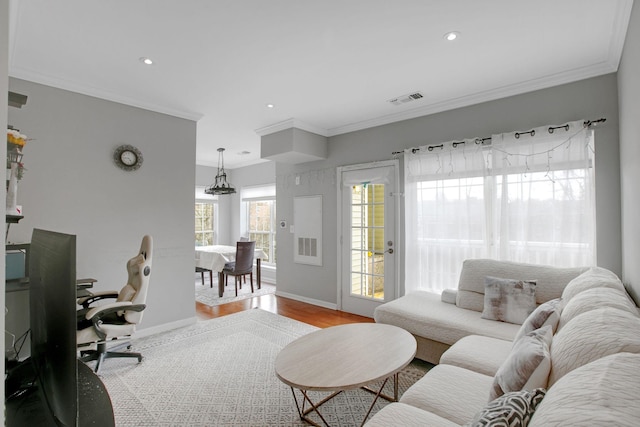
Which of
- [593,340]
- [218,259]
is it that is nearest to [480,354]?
[593,340]

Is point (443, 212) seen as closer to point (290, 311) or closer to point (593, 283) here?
point (593, 283)

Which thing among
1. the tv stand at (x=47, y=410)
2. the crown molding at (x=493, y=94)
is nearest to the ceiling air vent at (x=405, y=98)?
the crown molding at (x=493, y=94)

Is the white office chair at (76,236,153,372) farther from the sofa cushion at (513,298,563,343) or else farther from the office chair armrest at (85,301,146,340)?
the sofa cushion at (513,298,563,343)

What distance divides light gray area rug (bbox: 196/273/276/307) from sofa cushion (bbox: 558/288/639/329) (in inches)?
175

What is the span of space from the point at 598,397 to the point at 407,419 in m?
0.85

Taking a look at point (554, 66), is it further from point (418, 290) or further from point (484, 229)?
point (418, 290)

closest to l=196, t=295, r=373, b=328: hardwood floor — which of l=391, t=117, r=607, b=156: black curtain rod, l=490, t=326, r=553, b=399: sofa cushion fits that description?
l=391, t=117, r=607, b=156: black curtain rod

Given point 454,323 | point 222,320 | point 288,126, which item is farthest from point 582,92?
point 222,320

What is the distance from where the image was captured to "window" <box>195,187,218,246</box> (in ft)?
24.0

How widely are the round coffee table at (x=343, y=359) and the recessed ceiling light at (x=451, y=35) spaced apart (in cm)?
222

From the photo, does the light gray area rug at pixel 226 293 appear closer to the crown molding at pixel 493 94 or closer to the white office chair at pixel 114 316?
the white office chair at pixel 114 316

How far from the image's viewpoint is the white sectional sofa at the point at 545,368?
0.70 meters

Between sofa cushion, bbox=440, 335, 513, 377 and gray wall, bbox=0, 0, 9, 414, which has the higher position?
gray wall, bbox=0, 0, 9, 414

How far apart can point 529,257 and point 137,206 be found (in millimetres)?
4089
